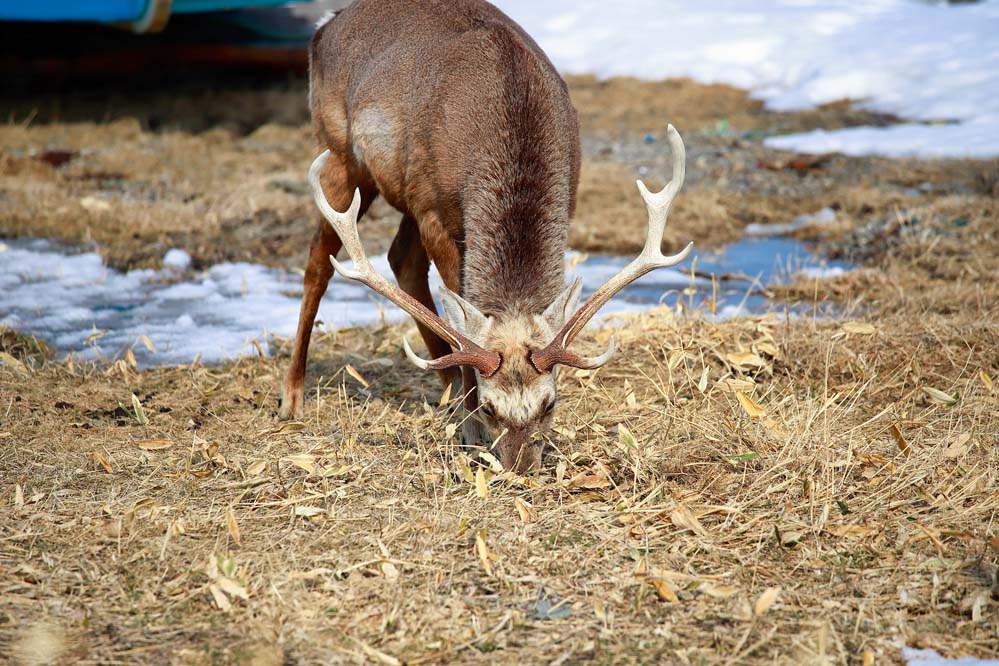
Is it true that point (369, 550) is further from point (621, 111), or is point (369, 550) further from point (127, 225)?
point (621, 111)

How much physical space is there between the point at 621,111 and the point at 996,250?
865cm

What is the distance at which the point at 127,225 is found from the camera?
29.6ft

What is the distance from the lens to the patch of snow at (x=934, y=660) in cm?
304

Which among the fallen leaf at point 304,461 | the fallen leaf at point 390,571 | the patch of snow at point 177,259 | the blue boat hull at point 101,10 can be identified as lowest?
the fallen leaf at point 390,571

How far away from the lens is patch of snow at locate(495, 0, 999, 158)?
536 inches

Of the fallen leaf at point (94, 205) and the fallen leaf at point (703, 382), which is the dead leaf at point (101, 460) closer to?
the fallen leaf at point (703, 382)

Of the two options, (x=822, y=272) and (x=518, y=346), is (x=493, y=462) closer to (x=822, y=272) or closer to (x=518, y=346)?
(x=518, y=346)

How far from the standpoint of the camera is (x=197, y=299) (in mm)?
7484

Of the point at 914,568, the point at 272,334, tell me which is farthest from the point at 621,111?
the point at 914,568

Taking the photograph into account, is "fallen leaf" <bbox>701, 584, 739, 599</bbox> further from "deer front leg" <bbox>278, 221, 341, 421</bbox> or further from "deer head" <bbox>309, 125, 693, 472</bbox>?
"deer front leg" <bbox>278, 221, 341, 421</bbox>

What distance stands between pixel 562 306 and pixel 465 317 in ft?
1.36

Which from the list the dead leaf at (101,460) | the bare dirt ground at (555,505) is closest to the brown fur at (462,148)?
the bare dirt ground at (555,505)

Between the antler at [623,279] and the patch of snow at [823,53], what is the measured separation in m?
8.92

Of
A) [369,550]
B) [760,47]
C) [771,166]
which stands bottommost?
[369,550]
